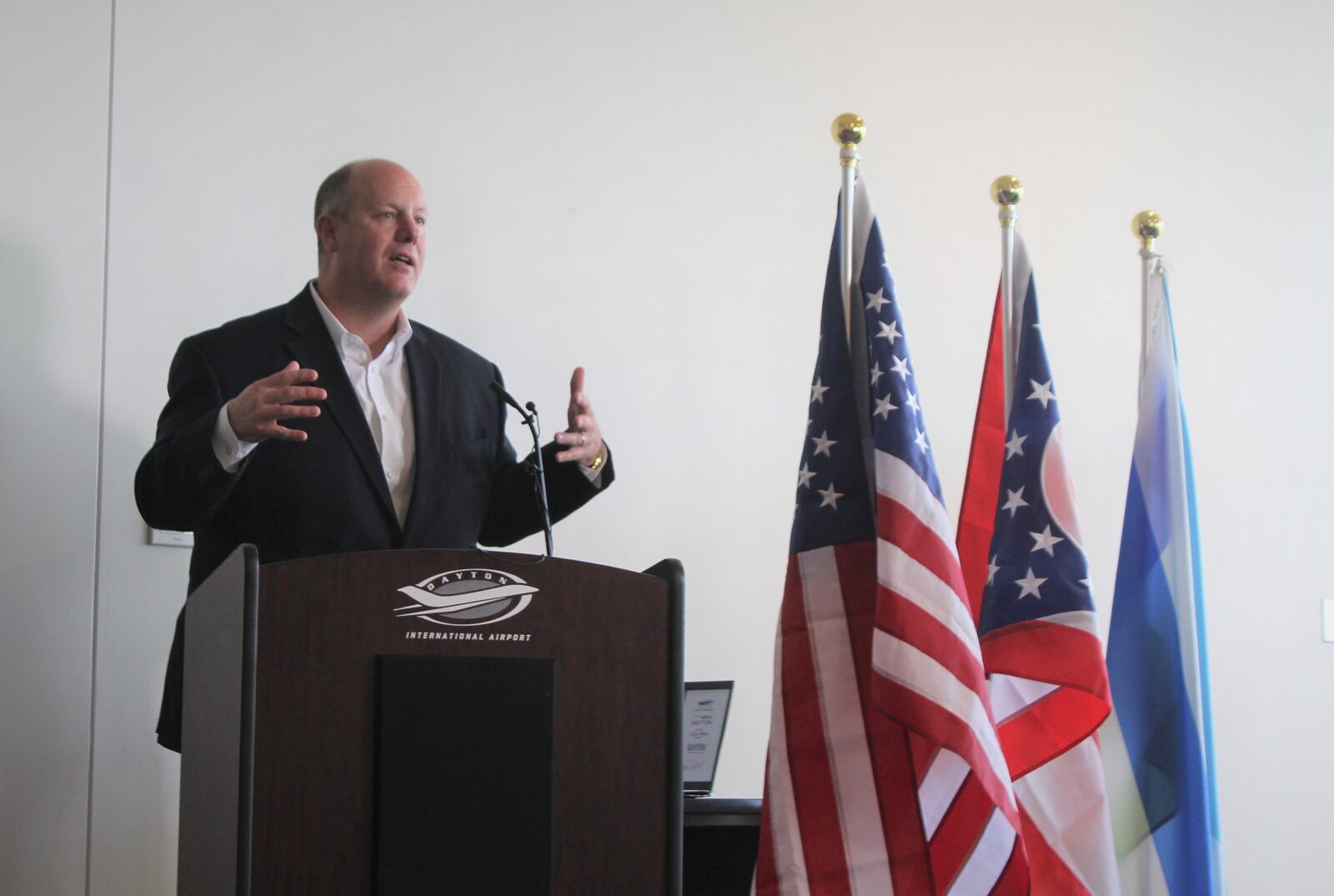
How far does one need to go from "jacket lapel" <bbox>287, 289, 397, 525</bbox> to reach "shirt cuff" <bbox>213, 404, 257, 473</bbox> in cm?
29

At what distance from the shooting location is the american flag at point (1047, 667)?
215 cm

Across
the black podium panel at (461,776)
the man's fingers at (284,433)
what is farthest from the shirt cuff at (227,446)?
the black podium panel at (461,776)

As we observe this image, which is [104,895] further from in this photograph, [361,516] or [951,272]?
[951,272]

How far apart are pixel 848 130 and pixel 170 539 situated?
5.03ft

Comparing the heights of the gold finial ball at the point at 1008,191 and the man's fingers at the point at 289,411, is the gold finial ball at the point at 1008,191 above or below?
above

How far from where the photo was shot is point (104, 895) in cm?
260

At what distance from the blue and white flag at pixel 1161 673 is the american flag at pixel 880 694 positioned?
56 cm

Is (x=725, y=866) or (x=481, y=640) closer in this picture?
(x=481, y=640)

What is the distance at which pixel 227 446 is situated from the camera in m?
1.95

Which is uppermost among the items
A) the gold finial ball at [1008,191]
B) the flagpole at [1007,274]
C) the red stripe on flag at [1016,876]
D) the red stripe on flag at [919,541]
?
the gold finial ball at [1008,191]

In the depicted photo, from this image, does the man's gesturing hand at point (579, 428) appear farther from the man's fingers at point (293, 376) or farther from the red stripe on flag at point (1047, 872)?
the red stripe on flag at point (1047, 872)

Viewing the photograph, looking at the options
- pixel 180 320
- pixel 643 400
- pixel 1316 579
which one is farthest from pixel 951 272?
pixel 180 320

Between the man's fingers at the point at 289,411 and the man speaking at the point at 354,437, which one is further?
the man speaking at the point at 354,437

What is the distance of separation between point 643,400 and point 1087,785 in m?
1.41
